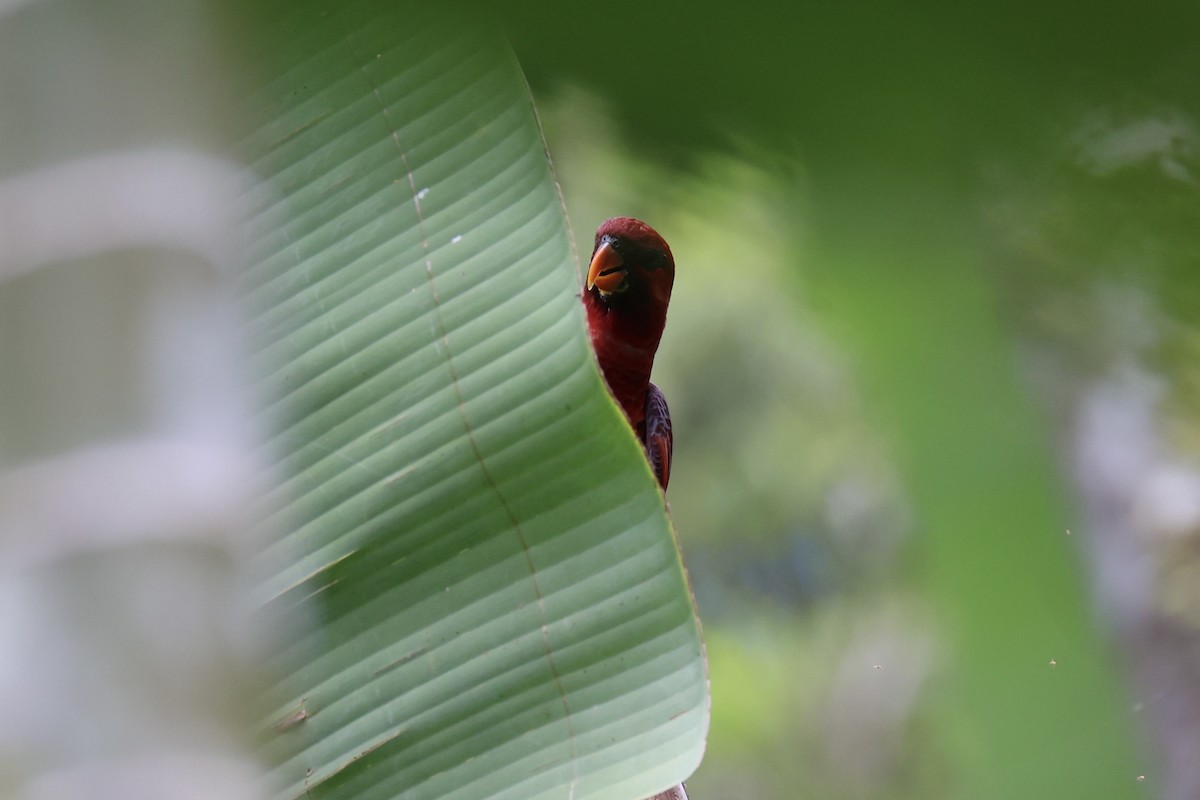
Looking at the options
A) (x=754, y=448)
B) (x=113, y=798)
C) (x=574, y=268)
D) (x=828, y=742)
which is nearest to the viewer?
(x=113, y=798)

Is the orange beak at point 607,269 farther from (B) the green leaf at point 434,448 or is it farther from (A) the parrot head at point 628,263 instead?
(B) the green leaf at point 434,448

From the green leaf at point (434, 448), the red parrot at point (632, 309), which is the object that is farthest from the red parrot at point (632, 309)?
the green leaf at point (434, 448)

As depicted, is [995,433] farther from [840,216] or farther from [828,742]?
[828,742]

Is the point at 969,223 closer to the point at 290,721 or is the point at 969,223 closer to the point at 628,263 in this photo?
the point at 290,721


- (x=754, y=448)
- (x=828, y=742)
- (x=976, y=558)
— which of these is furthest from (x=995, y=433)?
(x=828, y=742)

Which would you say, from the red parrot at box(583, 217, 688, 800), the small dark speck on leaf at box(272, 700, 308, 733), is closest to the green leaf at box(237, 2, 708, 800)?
the small dark speck on leaf at box(272, 700, 308, 733)

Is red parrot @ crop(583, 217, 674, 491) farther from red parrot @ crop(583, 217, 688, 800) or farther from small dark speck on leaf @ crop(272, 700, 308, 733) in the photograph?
small dark speck on leaf @ crop(272, 700, 308, 733)
